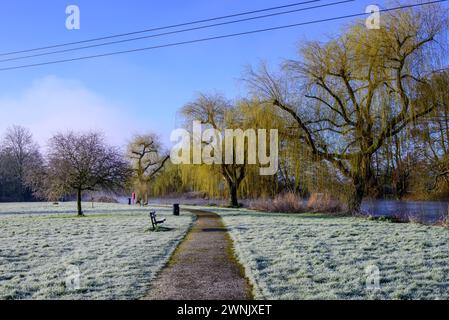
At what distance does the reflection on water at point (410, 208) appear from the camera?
1816 cm

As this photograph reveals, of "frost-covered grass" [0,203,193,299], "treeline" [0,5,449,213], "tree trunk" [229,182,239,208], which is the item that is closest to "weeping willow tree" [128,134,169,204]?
"tree trunk" [229,182,239,208]

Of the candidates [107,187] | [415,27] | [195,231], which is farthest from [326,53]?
[107,187]

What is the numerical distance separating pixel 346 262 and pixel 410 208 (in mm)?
13808

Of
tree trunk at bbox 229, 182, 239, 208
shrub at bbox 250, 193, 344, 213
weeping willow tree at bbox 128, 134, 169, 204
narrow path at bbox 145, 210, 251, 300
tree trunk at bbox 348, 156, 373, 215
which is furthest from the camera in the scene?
weeping willow tree at bbox 128, 134, 169, 204

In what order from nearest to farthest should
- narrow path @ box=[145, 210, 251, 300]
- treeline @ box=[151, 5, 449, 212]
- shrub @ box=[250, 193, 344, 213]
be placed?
narrow path @ box=[145, 210, 251, 300]
treeline @ box=[151, 5, 449, 212]
shrub @ box=[250, 193, 344, 213]

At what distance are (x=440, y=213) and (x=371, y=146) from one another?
413 centimetres

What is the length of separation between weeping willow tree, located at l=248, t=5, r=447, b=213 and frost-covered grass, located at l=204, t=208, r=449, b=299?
6248 mm

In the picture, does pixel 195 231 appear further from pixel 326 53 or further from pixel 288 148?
pixel 326 53

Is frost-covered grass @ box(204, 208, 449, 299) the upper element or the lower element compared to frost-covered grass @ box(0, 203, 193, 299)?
upper

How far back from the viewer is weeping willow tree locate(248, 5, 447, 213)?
16828 mm

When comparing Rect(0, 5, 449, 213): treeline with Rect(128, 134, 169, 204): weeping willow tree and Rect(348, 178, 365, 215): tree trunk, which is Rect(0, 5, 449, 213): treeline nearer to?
Rect(348, 178, 365, 215): tree trunk

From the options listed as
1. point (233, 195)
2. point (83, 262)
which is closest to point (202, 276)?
point (83, 262)

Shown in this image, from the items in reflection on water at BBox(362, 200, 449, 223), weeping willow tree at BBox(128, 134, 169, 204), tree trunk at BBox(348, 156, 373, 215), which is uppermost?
weeping willow tree at BBox(128, 134, 169, 204)

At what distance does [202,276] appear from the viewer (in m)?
7.16
